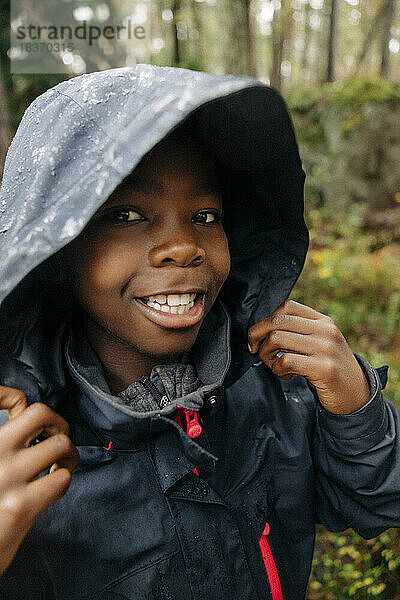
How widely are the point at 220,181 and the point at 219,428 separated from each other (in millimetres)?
820

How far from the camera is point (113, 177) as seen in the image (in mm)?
958

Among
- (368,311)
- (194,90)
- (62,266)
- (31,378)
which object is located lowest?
(368,311)

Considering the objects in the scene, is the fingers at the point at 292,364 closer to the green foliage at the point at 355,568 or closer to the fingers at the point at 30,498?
the fingers at the point at 30,498

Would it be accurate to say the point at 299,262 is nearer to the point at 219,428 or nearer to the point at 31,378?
the point at 219,428

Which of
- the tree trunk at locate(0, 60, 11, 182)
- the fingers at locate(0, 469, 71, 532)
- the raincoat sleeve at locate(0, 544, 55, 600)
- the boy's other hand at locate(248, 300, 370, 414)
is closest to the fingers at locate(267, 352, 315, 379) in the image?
the boy's other hand at locate(248, 300, 370, 414)

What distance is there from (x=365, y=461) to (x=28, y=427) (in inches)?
39.8

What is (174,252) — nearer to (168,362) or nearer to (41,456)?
(168,362)

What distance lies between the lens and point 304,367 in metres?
1.41

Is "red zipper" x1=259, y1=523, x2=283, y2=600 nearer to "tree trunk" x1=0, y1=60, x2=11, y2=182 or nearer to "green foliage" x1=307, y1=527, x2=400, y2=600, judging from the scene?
"green foliage" x1=307, y1=527, x2=400, y2=600

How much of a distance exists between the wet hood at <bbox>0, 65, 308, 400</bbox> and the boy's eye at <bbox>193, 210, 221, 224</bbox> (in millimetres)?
187

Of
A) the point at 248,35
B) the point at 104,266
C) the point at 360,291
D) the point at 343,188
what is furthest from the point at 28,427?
the point at 248,35

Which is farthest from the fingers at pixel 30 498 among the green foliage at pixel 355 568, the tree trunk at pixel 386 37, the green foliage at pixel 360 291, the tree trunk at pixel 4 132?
the tree trunk at pixel 386 37

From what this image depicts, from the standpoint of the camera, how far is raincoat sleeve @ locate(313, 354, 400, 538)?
145 cm

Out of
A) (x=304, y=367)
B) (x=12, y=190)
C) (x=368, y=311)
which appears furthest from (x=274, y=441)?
(x=368, y=311)
